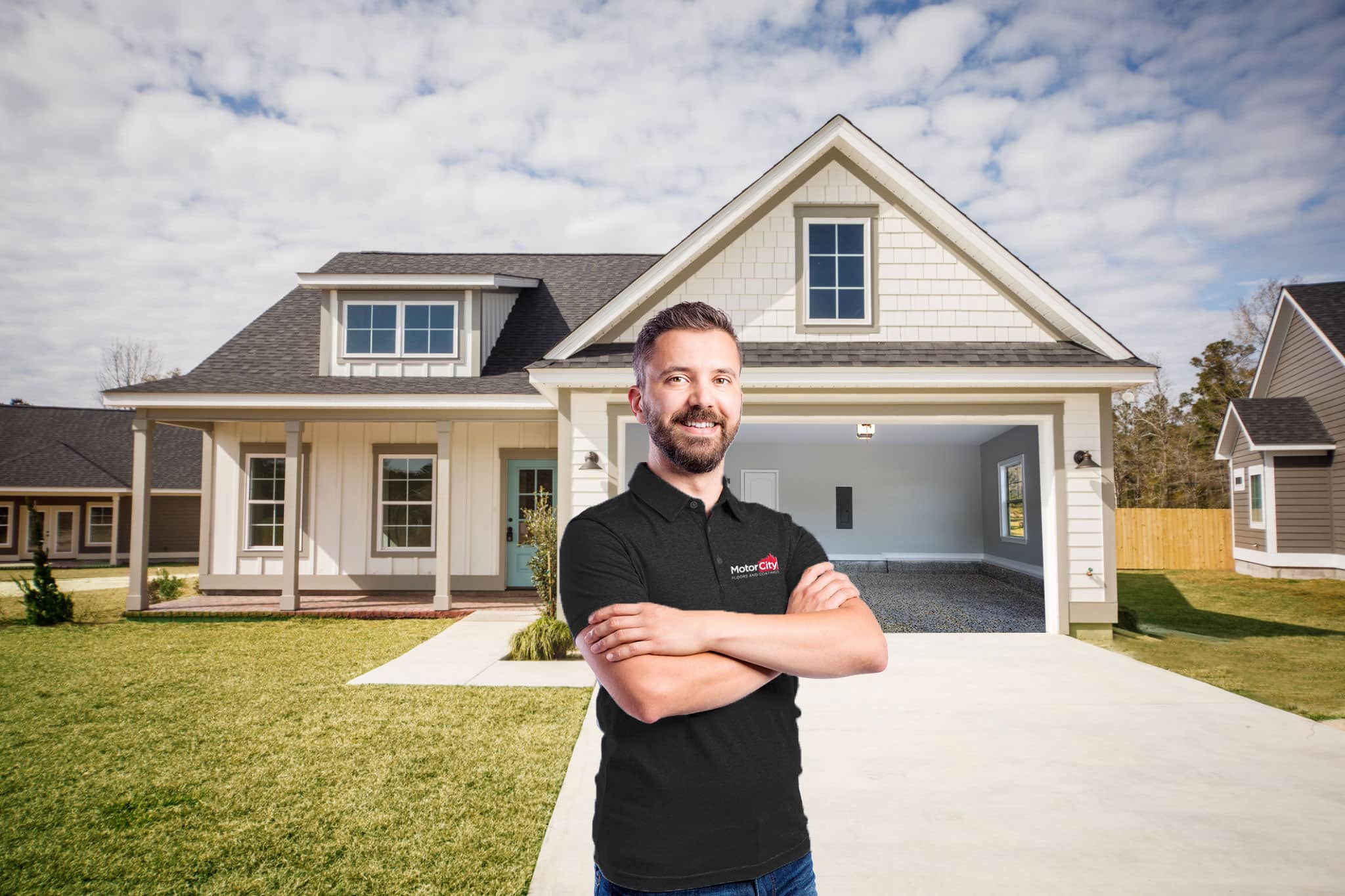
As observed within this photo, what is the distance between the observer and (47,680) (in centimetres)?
695

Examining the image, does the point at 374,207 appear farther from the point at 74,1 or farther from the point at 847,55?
the point at 847,55

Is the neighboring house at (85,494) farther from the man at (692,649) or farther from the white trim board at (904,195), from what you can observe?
the man at (692,649)

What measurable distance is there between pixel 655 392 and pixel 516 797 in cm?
348

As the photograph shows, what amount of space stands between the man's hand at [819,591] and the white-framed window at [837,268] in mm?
7550

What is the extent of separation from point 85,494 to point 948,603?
24970 millimetres

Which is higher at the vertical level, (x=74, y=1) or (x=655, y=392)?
(x=74, y=1)

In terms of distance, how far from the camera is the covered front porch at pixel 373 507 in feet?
40.7

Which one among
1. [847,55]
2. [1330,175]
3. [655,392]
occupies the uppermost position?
[1330,175]

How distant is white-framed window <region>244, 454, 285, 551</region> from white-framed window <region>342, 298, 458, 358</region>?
2571 mm

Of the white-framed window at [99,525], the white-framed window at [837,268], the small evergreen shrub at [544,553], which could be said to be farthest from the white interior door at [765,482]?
the white-framed window at [99,525]

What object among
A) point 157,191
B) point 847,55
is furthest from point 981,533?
point 157,191

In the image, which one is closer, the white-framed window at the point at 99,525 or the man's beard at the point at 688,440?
the man's beard at the point at 688,440

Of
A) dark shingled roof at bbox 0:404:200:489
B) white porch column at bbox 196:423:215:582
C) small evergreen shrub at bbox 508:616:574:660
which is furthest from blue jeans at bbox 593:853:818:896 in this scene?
dark shingled roof at bbox 0:404:200:489

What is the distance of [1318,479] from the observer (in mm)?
15547
